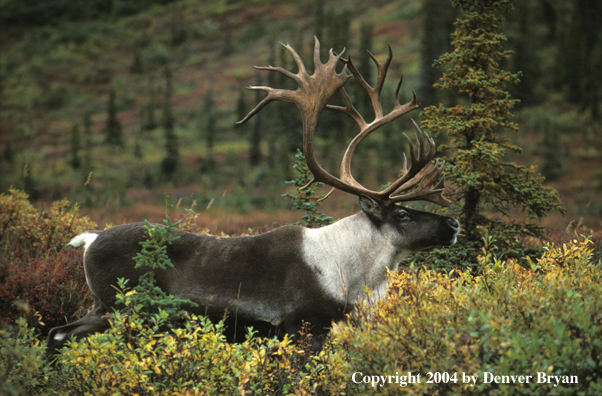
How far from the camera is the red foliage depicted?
5.47 metres

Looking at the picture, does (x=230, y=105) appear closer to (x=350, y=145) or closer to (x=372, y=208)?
(x=350, y=145)

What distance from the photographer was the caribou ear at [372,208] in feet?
16.1

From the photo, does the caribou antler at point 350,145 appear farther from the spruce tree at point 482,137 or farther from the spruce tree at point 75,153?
the spruce tree at point 75,153

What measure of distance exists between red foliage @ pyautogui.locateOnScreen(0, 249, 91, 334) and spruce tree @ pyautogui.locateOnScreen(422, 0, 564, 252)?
5075mm

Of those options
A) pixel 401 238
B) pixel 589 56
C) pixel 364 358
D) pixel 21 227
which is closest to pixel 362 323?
pixel 364 358

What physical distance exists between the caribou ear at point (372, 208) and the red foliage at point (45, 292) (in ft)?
11.4

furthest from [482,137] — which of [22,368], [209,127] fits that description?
[209,127]

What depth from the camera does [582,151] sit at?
35.6m

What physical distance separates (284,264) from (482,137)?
12.2 feet

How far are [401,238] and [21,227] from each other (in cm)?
603

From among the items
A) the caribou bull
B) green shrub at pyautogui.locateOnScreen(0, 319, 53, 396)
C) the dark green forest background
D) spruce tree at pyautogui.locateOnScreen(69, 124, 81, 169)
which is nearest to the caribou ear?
the caribou bull

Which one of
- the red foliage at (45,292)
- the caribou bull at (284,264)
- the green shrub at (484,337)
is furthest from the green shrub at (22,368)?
the green shrub at (484,337)

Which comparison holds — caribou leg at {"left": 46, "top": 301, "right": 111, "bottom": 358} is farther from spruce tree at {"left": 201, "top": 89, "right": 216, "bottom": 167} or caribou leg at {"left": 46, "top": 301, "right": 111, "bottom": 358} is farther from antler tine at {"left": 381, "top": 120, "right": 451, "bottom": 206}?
spruce tree at {"left": 201, "top": 89, "right": 216, "bottom": 167}

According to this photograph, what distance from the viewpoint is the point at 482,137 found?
6543 mm
